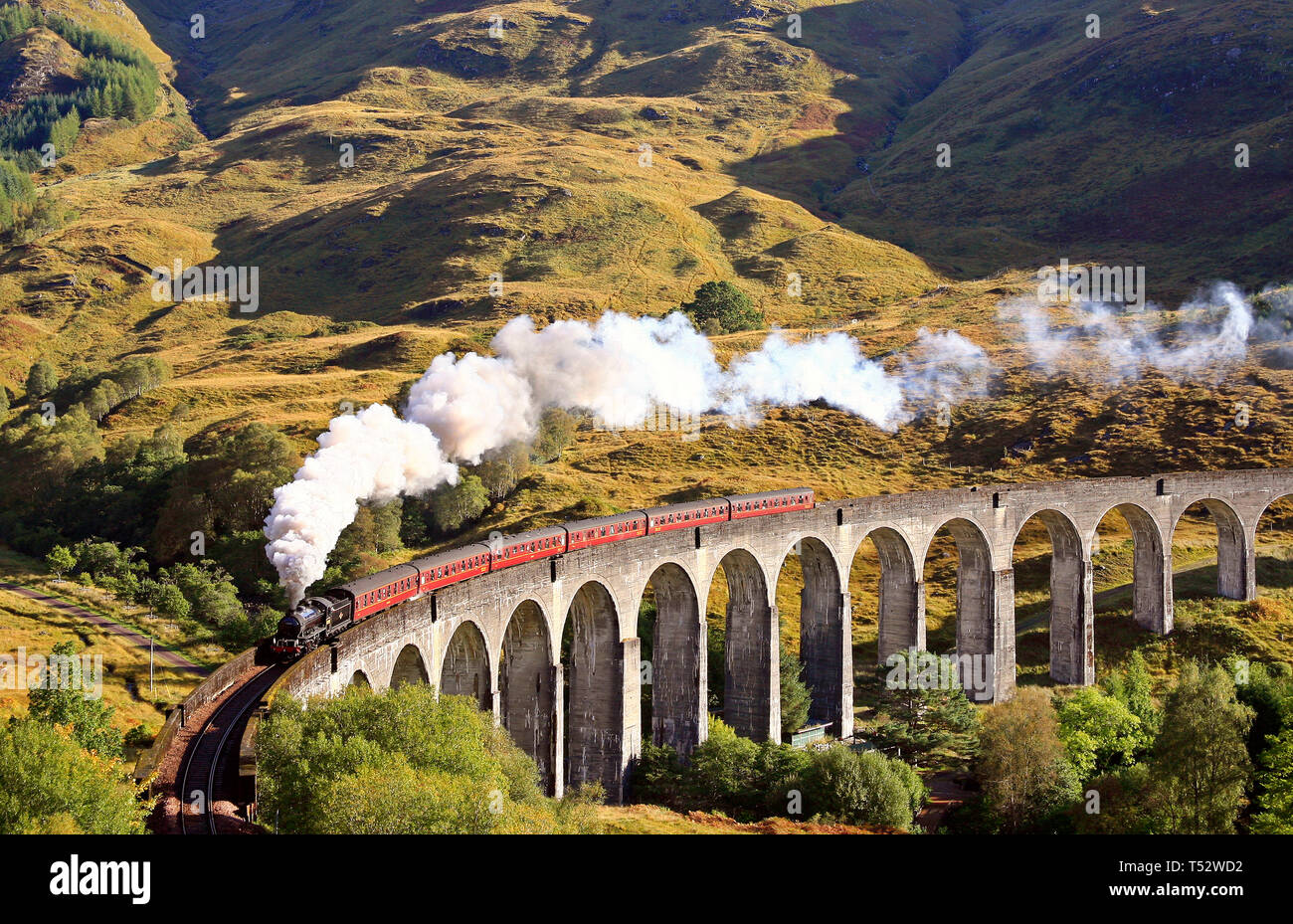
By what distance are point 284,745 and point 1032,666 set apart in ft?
168

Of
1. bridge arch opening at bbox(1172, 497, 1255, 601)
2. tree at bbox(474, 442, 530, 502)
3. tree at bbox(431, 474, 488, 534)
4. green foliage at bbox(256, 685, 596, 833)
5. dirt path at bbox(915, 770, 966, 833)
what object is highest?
tree at bbox(474, 442, 530, 502)

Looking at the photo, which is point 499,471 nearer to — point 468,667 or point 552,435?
point 552,435

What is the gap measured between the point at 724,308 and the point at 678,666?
284ft

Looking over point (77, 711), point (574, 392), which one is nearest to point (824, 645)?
point (77, 711)

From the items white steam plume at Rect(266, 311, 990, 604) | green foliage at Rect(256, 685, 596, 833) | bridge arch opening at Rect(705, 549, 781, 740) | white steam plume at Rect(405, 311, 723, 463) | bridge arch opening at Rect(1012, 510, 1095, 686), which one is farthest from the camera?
white steam plume at Rect(405, 311, 723, 463)

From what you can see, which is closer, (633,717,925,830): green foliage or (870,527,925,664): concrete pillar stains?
(633,717,925,830): green foliage

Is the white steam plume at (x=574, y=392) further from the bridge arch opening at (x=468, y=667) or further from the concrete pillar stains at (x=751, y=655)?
the concrete pillar stains at (x=751, y=655)

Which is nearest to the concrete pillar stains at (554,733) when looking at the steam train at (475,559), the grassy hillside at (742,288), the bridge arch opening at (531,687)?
the bridge arch opening at (531,687)

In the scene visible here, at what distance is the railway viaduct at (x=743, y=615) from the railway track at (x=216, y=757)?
2.47 m

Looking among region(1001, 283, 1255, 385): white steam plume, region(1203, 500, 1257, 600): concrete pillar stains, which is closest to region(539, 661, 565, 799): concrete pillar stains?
region(1203, 500, 1257, 600): concrete pillar stains

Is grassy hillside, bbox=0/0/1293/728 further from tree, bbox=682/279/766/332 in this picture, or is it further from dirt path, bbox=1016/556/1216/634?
tree, bbox=682/279/766/332

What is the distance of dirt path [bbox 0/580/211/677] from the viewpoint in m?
61.0

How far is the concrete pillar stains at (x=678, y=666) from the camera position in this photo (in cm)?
5262

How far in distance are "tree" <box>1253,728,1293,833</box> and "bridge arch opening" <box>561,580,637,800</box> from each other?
81.8 feet
